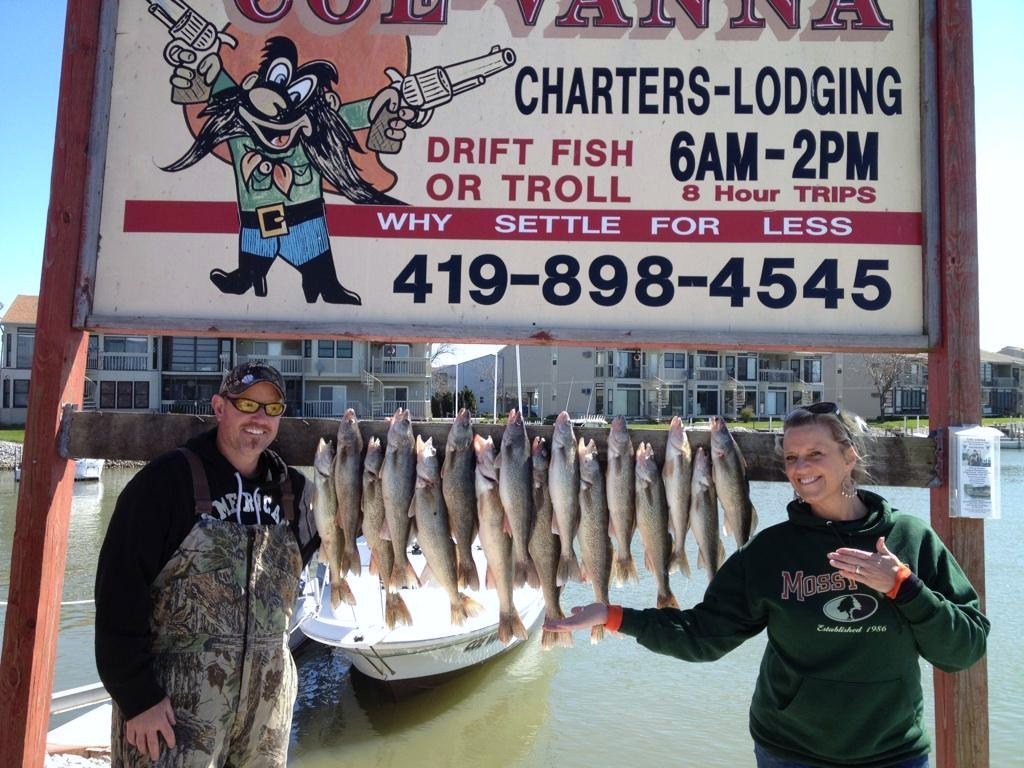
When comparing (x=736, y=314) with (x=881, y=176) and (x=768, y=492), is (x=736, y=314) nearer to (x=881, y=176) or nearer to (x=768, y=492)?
(x=881, y=176)

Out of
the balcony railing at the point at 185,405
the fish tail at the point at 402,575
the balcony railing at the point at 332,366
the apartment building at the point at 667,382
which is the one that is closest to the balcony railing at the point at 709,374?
the apartment building at the point at 667,382

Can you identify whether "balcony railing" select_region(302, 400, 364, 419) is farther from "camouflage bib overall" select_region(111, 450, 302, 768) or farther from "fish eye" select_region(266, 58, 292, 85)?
"camouflage bib overall" select_region(111, 450, 302, 768)

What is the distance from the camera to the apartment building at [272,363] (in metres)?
31.7

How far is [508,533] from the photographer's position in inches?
103

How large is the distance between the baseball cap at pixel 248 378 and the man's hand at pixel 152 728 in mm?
933

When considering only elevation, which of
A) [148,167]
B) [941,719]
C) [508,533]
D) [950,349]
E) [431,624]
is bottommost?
[431,624]

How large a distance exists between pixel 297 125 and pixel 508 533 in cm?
166

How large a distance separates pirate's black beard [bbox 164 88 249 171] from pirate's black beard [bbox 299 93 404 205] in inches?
10.1

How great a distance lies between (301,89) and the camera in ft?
9.34

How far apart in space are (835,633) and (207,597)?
6.01ft

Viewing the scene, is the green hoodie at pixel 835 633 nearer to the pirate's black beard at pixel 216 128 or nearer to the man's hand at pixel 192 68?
the pirate's black beard at pixel 216 128

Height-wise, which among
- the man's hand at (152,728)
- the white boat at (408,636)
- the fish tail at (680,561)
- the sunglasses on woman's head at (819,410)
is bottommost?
the white boat at (408,636)

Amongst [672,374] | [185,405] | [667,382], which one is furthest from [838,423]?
[672,374]

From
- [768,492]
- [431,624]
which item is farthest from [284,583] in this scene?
[768,492]
